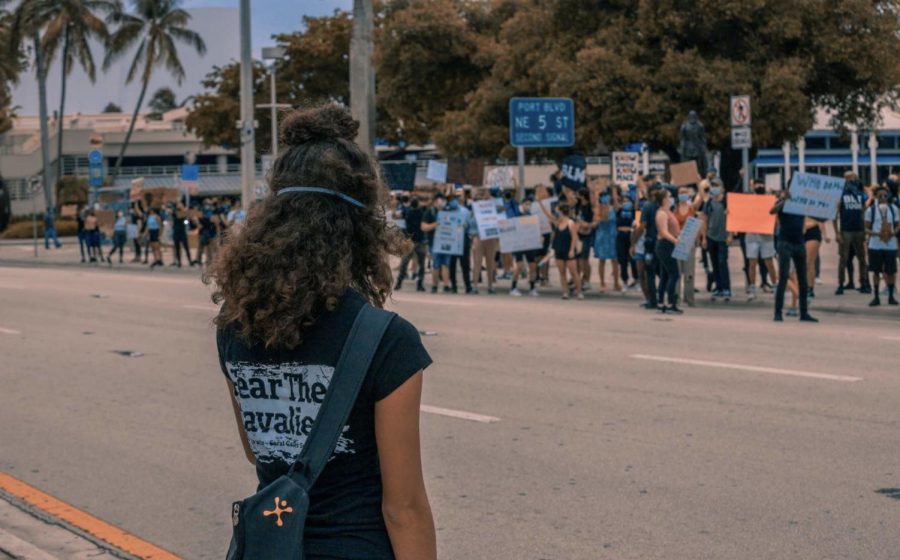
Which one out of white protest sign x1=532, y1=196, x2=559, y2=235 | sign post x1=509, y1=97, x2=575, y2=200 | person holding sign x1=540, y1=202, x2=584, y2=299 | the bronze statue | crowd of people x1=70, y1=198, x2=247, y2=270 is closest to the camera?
person holding sign x1=540, y1=202, x2=584, y2=299

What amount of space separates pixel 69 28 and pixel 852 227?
54594 millimetres

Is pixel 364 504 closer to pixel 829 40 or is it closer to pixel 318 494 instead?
pixel 318 494

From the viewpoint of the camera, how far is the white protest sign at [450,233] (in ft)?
78.7

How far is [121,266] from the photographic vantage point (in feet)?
128

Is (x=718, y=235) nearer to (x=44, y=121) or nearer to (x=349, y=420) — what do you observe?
(x=349, y=420)

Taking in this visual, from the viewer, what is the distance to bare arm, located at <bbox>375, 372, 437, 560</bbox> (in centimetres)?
286

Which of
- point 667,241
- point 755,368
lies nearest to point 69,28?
point 667,241

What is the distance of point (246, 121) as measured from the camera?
3403cm

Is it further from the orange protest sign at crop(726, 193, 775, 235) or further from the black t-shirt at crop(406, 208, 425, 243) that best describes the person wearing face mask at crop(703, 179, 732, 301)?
the black t-shirt at crop(406, 208, 425, 243)

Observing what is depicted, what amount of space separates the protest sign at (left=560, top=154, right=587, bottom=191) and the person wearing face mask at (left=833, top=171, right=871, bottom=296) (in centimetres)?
639

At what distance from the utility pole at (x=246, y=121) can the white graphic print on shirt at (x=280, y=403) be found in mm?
30475

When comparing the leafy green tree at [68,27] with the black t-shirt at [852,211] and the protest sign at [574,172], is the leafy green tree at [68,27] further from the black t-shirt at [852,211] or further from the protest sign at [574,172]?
the black t-shirt at [852,211]

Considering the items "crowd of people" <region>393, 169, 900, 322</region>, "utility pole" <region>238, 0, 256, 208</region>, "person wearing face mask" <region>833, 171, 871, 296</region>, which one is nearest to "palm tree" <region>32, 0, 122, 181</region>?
"utility pole" <region>238, 0, 256, 208</region>

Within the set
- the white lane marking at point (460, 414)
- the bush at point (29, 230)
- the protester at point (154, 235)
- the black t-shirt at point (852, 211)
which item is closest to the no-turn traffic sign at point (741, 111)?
the black t-shirt at point (852, 211)
